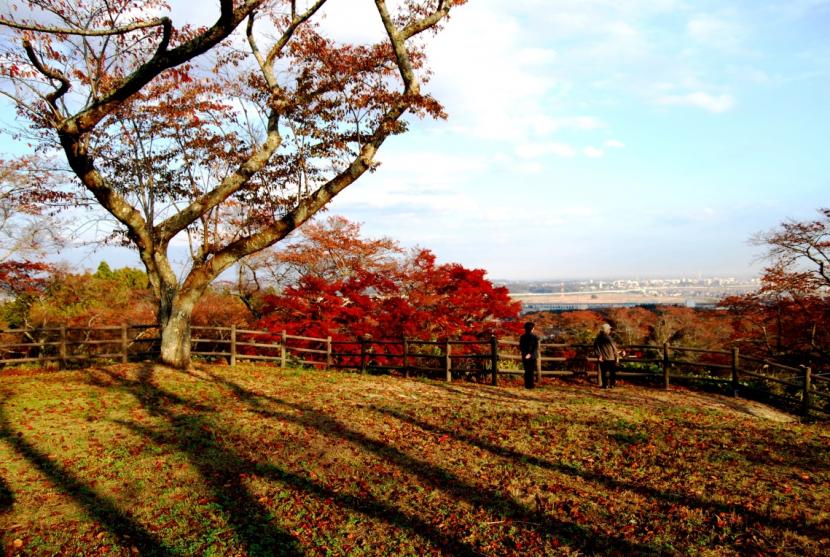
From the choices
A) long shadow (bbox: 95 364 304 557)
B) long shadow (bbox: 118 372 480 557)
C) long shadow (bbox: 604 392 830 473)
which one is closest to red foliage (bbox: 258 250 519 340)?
long shadow (bbox: 95 364 304 557)

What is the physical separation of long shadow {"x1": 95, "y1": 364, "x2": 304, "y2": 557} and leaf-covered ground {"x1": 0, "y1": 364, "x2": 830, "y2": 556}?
28 millimetres

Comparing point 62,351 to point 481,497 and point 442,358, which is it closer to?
point 442,358

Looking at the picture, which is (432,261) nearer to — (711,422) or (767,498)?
(711,422)

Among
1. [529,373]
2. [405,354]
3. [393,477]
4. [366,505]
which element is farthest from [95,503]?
[405,354]

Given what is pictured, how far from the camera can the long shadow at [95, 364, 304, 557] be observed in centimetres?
464

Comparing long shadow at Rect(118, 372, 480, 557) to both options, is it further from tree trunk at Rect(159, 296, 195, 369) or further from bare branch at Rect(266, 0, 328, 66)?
bare branch at Rect(266, 0, 328, 66)

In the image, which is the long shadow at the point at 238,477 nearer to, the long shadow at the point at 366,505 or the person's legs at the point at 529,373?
the long shadow at the point at 366,505

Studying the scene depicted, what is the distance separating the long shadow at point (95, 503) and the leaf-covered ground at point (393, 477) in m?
0.02

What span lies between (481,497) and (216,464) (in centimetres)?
349

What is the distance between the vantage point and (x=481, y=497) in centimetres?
551

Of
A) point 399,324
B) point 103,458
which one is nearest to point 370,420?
point 103,458

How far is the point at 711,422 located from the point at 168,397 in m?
10.3

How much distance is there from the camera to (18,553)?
4.38 m

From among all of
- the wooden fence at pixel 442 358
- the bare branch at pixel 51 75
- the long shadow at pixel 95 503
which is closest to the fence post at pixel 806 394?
the wooden fence at pixel 442 358
